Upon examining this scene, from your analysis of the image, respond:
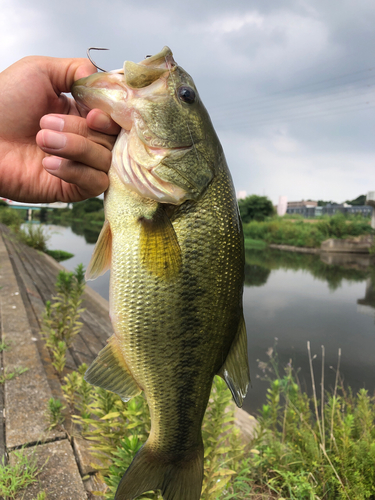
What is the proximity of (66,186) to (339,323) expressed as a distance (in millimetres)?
13493

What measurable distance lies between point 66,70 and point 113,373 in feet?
4.59

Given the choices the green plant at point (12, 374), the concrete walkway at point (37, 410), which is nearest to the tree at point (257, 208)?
the concrete walkway at point (37, 410)

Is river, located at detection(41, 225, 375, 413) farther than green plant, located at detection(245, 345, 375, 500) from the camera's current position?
Yes

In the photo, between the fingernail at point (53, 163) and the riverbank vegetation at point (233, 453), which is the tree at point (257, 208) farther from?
the fingernail at point (53, 163)

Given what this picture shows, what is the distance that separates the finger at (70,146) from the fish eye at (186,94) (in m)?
0.40

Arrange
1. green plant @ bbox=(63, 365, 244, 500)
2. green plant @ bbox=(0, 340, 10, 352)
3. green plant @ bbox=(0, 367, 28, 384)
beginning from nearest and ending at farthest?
green plant @ bbox=(63, 365, 244, 500) < green plant @ bbox=(0, 367, 28, 384) < green plant @ bbox=(0, 340, 10, 352)

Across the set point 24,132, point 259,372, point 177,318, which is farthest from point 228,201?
point 259,372

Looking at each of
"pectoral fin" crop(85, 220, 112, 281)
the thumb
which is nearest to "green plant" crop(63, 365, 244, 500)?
"pectoral fin" crop(85, 220, 112, 281)

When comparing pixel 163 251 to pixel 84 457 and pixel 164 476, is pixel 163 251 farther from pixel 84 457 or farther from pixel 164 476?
pixel 84 457

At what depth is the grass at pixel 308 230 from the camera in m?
31.1

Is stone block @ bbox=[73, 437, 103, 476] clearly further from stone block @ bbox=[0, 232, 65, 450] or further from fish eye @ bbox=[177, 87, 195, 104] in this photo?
fish eye @ bbox=[177, 87, 195, 104]

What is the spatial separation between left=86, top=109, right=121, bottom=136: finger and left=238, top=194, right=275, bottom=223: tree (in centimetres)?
4412

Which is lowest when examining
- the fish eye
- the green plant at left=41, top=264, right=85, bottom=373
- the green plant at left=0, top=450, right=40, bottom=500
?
the green plant at left=0, top=450, right=40, bottom=500

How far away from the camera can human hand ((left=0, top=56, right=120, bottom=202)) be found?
1.31 meters
